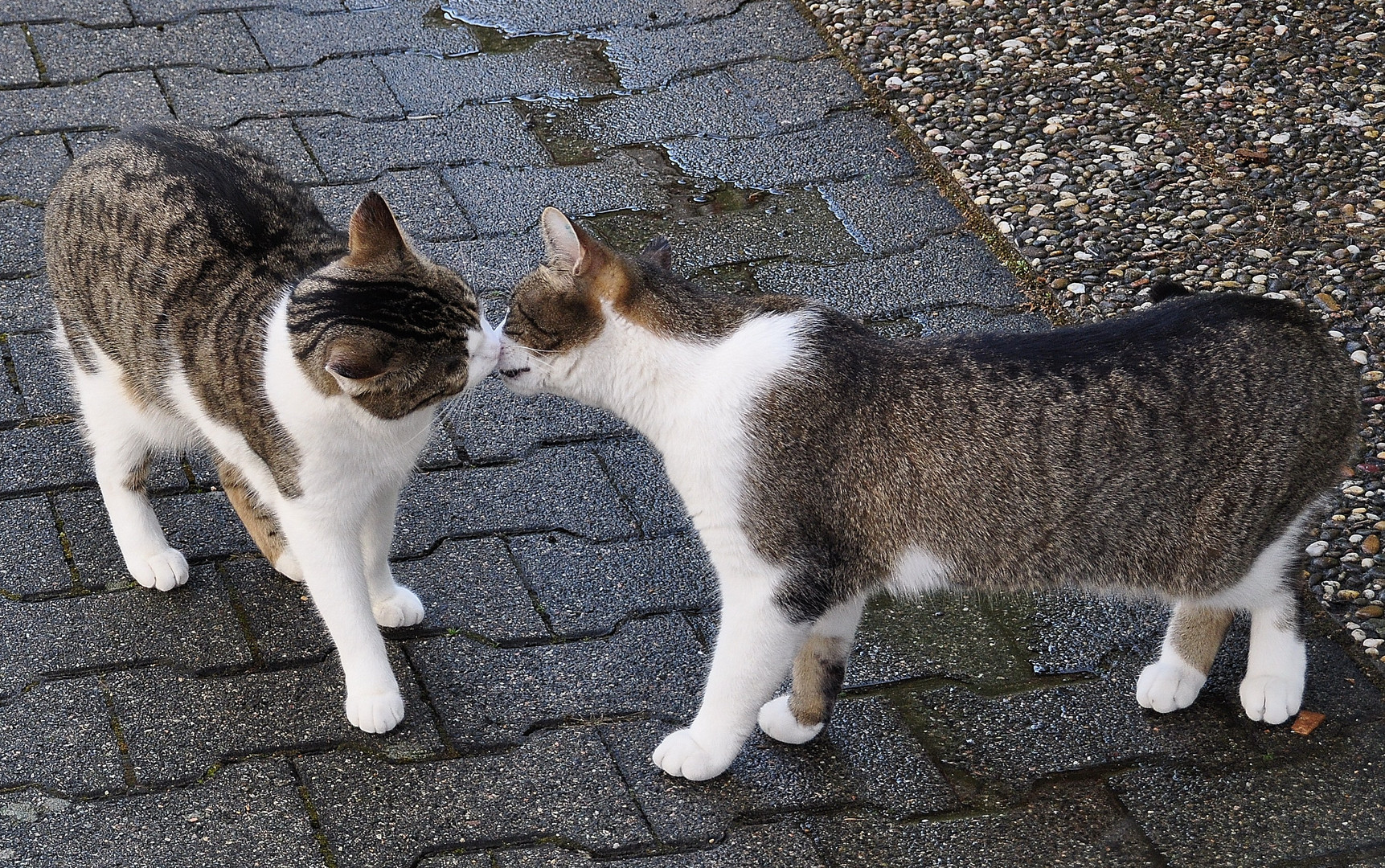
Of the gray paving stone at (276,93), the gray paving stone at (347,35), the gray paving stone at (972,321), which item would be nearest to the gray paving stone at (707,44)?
the gray paving stone at (347,35)

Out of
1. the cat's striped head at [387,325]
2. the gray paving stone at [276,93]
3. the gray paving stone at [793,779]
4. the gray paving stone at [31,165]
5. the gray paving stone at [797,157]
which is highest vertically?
the cat's striped head at [387,325]

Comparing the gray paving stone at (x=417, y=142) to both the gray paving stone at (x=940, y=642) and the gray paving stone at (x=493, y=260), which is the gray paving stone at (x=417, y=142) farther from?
the gray paving stone at (x=940, y=642)

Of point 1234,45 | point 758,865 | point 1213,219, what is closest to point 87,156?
point 758,865

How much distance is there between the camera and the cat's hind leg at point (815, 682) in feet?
10.3

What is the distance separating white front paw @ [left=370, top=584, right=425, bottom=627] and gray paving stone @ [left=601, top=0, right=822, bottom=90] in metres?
2.74

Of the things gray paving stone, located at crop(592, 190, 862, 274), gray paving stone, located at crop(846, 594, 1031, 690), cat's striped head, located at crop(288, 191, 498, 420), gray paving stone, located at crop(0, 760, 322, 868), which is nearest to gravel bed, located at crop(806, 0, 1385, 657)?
gray paving stone, located at crop(592, 190, 862, 274)

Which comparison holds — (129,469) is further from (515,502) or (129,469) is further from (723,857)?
Answer: (723,857)

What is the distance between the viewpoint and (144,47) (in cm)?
552

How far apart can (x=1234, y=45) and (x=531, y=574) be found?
3609 millimetres

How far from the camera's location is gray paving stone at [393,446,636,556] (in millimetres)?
3736

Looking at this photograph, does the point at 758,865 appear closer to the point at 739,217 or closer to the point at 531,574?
the point at 531,574

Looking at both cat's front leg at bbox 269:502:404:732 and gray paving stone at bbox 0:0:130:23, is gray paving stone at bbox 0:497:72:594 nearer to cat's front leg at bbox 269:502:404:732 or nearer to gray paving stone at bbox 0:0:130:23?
cat's front leg at bbox 269:502:404:732

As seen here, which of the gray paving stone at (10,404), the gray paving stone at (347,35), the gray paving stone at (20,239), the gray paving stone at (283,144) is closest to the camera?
the gray paving stone at (10,404)

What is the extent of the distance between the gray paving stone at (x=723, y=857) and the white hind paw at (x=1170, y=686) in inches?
35.0
